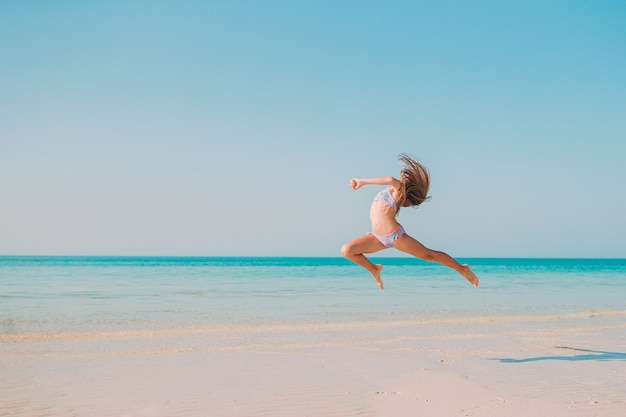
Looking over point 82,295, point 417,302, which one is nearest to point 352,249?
point 417,302

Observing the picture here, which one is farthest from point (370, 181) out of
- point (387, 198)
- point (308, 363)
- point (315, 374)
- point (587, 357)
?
point (587, 357)

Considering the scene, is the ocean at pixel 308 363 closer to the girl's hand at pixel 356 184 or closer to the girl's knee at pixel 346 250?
the girl's knee at pixel 346 250

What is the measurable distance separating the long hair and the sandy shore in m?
2.18

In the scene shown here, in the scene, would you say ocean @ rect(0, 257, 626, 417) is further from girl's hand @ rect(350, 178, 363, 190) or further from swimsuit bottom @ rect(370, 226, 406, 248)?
girl's hand @ rect(350, 178, 363, 190)

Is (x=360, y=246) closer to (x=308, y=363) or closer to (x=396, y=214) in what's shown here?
(x=396, y=214)

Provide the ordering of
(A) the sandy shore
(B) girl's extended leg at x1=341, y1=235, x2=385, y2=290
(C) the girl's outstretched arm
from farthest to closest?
(B) girl's extended leg at x1=341, y1=235, x2=385, y2=290, (C) the girl's outstretched arm, (A) the sandy shore

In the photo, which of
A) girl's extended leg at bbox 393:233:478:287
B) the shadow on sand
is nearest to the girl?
girl's extended leg at bbox 393:233:478:287

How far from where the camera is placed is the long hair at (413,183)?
7000 millimetres

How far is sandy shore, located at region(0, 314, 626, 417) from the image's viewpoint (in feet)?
19.6

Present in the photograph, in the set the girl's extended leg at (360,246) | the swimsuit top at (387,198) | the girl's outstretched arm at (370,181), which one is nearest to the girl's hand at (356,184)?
the girl's outstretched arm at (370,181)

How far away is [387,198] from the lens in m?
7.21

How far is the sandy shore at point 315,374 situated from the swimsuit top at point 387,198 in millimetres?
2118

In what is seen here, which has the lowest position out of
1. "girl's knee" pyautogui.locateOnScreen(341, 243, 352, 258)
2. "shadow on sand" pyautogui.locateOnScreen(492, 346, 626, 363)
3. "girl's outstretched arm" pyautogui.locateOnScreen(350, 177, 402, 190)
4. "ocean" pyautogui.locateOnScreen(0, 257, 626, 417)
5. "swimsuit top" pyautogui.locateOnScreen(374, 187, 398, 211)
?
"ocean" pyautogui.locateOnScreen(0, 257, 626, 417)

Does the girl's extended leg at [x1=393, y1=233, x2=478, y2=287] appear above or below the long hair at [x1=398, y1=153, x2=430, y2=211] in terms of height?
below
